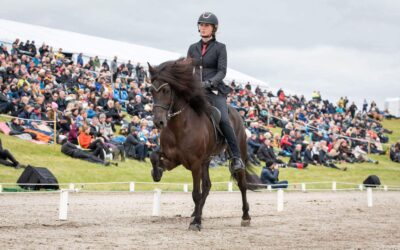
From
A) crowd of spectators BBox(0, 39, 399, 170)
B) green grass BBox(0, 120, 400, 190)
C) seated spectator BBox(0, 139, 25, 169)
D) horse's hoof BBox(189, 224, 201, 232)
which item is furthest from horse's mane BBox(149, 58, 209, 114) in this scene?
seated spectator BBox(0, 139, 25, 169)

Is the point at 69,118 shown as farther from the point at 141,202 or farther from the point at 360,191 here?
the point at 360,191

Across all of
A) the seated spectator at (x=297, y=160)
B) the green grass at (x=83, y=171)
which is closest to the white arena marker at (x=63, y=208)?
the green grass at (x=83, y=171)

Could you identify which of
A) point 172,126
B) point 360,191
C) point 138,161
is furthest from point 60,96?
point 172,126

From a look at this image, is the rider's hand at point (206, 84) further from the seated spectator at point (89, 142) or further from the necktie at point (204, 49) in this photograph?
the seated spectator at point (89, 142)

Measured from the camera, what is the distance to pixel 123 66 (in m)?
36.5

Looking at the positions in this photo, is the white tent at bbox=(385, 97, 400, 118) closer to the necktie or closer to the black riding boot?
the black riding boot

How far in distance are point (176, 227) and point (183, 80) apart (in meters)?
2.54

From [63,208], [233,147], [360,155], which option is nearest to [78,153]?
[63,208]

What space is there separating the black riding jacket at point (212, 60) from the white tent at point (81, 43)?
24992 mm

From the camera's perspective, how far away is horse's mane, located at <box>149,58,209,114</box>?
1102cm

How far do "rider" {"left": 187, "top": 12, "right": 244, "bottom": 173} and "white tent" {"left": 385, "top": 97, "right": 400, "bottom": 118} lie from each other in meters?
57.0

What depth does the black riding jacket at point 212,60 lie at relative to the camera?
12234 mm

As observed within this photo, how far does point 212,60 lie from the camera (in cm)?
1231

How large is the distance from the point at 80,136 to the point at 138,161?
291 centimetres
